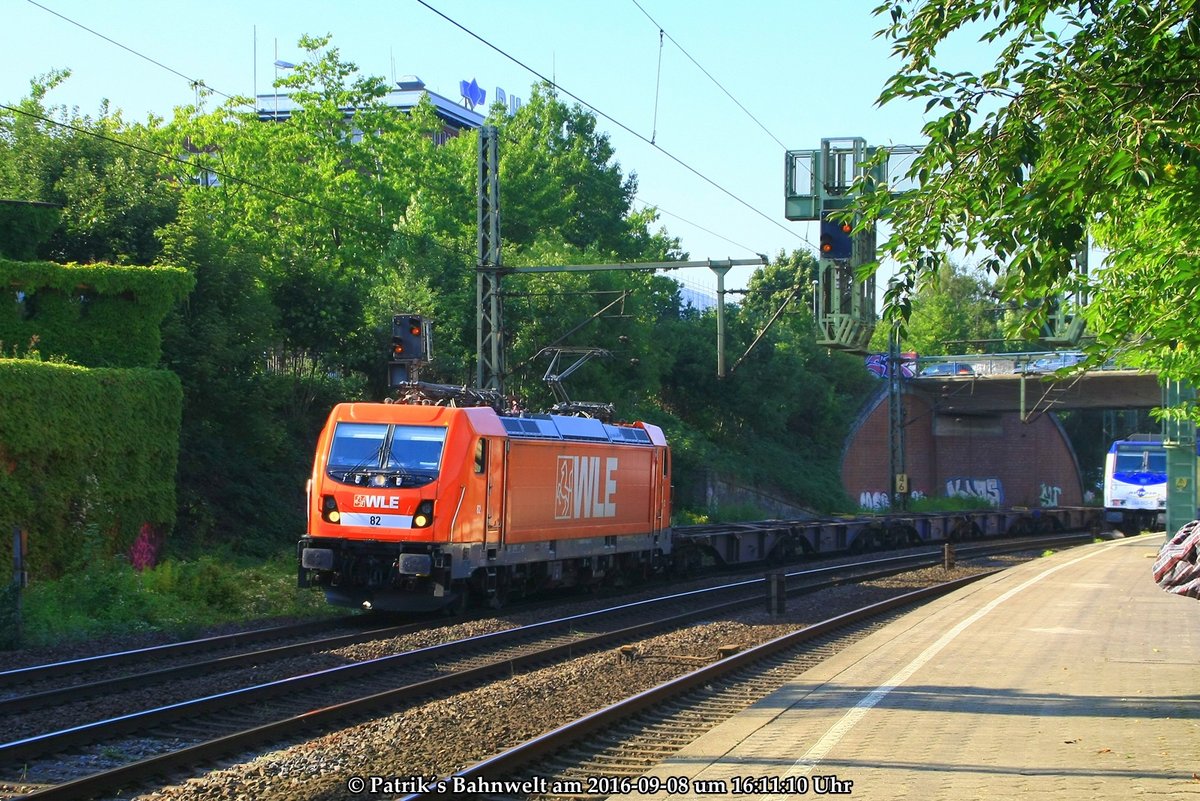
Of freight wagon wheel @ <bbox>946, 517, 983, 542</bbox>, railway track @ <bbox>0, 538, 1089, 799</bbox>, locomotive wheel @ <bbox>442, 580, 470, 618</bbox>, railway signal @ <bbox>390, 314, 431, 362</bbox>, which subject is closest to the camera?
railway track @ <bbox>0, 538, 1089, 799</bbox>

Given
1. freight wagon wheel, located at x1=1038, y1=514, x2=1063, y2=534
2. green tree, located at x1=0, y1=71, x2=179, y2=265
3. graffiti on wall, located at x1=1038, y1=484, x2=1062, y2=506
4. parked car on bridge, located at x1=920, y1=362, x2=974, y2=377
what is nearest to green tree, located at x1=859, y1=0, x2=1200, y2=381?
green tree, located at x1=0, y1=71, x2=179, y2=265

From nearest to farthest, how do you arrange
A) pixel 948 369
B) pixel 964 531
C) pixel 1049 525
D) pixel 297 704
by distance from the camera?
pixel 297 704
pixel 964 531
pixel 1049 525
pixel 948 369

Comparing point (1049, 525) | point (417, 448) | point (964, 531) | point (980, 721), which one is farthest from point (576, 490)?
point (1049, 525)

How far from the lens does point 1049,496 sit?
68.7 meters

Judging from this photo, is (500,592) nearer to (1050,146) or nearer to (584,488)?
(584,488)

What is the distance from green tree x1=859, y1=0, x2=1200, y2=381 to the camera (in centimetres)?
759

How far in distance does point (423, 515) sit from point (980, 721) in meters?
9.47

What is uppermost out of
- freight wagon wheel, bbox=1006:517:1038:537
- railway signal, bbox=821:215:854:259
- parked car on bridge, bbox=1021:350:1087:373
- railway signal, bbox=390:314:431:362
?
parked car on bridge, bbox=1021:350:1087:373

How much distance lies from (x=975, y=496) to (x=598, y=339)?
3316cm

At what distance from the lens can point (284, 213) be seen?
44406 mm

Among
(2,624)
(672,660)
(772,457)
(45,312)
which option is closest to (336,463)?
(2,624)

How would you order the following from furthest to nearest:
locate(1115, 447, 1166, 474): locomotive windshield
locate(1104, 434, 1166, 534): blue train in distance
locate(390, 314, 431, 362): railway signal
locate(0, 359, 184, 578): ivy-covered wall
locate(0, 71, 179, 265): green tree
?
locate(1115, 447, 1166, 474): locomotive windshield
locate(1104, 434, 1166, 534): blue train in distance
locate(0, 71, 179, 265): green tree
locate(390, 314, 431, 362): railway signal
locate(0, 359, 184, 578): ivy-covered wall

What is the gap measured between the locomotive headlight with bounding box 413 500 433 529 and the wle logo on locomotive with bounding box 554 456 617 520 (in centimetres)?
327

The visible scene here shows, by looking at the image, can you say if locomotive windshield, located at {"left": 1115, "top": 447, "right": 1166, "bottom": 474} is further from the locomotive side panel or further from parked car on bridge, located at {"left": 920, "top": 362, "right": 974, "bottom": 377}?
the locomotive side panel
